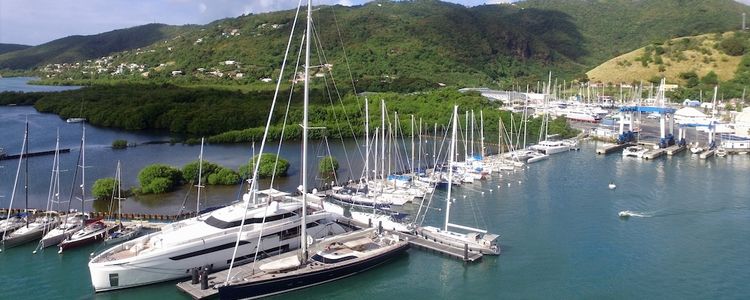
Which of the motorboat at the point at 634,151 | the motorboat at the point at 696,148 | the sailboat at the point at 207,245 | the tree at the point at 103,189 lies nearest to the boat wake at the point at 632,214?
the sailboat at the point at 207,245

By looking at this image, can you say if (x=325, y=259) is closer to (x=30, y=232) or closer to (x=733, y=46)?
(x=30, y=232)

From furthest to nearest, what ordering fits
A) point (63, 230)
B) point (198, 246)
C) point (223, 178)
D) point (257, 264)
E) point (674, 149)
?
1. point (674, 149)
2. point (223, 178)
3. point (63, 230)
4. point (257, 264)
5. point (198, 246)

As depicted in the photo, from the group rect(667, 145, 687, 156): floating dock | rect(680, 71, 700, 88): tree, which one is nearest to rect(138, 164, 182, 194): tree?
rect(667, 145, 687, 156): floating dock

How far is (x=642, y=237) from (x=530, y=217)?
6155 mm

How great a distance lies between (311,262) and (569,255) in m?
12.7

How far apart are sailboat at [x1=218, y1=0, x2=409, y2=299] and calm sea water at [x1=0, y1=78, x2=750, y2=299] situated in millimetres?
576

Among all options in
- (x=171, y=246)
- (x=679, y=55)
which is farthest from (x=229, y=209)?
(x=679, y=55)

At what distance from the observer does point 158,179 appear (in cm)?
4128

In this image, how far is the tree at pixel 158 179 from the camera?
134ft

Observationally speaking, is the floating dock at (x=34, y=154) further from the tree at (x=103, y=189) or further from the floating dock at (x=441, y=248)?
the floating dock at (x=441, y=248)

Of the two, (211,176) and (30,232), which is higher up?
(211,176)

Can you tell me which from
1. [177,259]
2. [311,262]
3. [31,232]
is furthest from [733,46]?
[31,232]

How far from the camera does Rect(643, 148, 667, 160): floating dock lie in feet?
183

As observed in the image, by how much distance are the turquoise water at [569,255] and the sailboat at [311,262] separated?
0.56m
